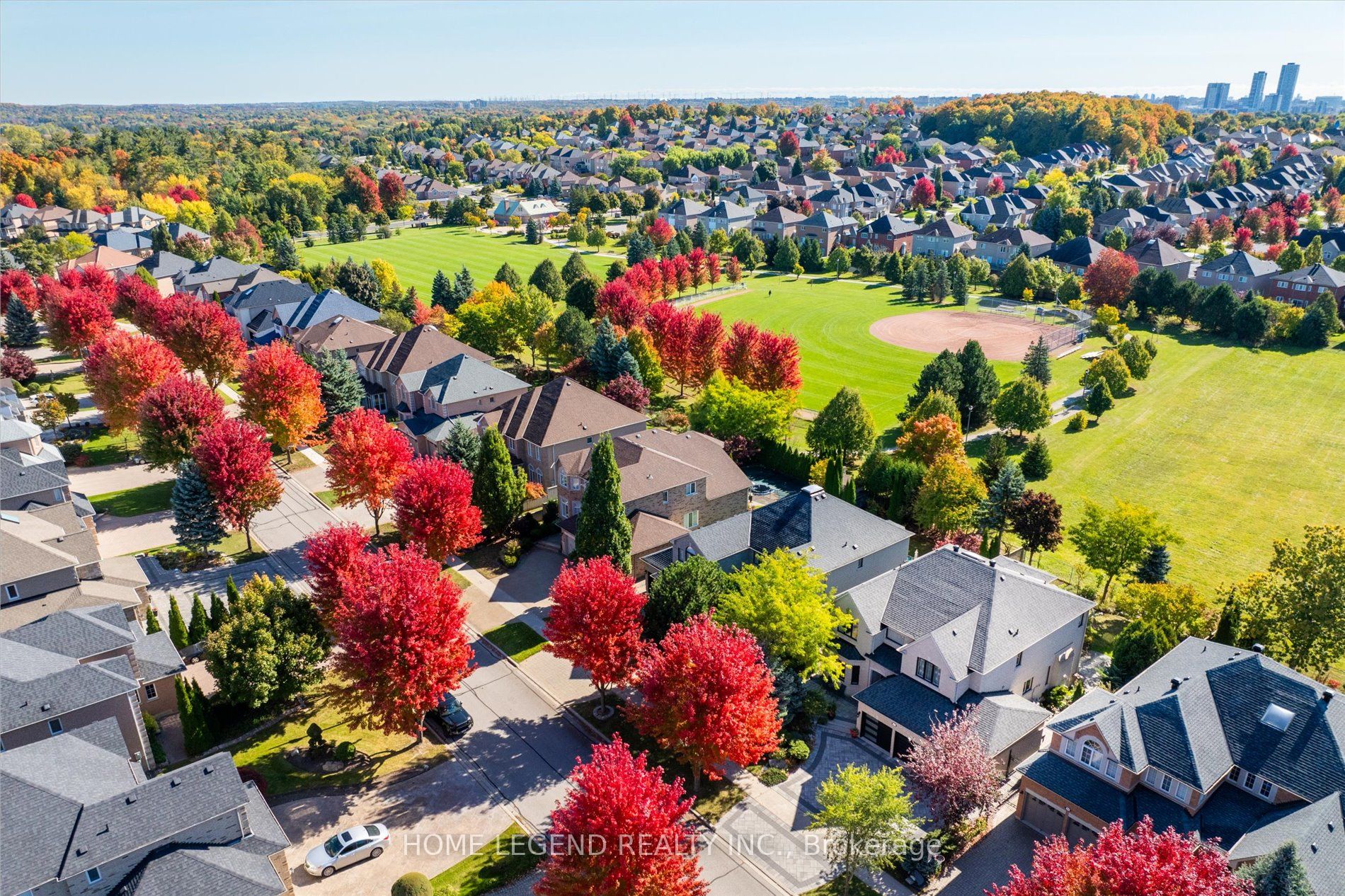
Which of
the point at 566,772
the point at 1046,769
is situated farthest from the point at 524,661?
the point at 1046,769

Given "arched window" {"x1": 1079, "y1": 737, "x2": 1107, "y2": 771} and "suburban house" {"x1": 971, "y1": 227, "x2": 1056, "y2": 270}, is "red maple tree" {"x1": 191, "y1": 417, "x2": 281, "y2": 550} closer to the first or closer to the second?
"arched window" {"x1": 1079, "y1": 737, "x2": 1107, "y2": 771}

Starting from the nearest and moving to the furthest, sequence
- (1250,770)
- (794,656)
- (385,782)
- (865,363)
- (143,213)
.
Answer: (1250,770) → (385,782) → (794,656) → (865,363) → (143,213)

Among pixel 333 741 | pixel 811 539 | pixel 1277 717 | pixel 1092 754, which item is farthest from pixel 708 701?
pixel 1277 717

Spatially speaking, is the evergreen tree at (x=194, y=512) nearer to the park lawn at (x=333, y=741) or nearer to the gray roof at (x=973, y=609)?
the park lawn at (x=333, y=741)

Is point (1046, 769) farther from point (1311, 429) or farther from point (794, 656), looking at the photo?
point (1311, 429)

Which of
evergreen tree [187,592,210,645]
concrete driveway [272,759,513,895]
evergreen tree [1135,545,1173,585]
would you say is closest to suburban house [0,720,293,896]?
concrete driveway [272,759,513,895]

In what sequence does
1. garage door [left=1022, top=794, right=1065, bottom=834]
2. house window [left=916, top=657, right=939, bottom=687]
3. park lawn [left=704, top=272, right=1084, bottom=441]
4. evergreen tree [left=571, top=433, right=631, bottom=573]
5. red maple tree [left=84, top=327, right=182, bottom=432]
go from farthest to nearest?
park lawn [left=704, top=272, right=1084, bottom=441] → red maple tree [left=84, top=327, right=182, bottom=432] → evergreen tree [left=571, top=433, right=631, bottom=573] → house window [left=916, top=657, right=939, bottom=687] → garage door [left=1022, top=794, right=1065, bottom=834]

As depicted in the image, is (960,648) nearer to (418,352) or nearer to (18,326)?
(418,352)
